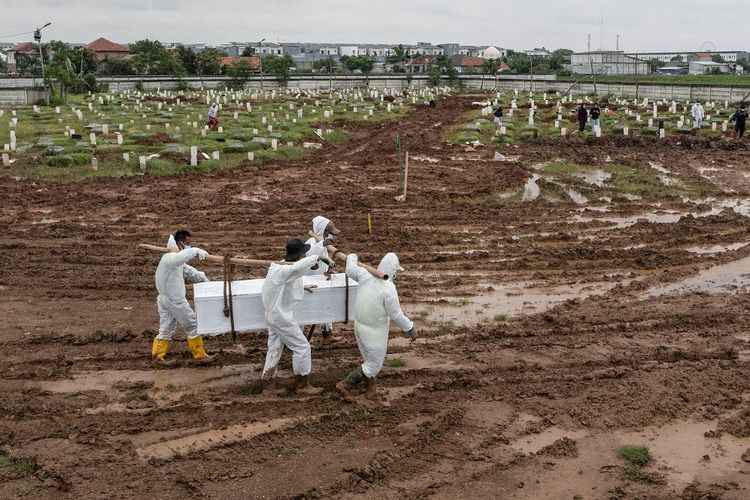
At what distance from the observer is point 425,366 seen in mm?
9188

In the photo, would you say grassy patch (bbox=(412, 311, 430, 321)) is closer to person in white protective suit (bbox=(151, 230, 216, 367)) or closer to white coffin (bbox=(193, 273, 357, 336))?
white coffin (bbox=(193, 273, 357, 336))

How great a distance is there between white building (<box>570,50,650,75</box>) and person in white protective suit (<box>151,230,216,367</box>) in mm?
91486

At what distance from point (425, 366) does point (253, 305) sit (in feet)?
7.05

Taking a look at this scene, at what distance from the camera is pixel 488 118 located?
136 ft

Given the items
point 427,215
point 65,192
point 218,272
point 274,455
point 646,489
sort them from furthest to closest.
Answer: point 65,192 → point 427,215 → point 218,272 → point 274,455 → point 646,489

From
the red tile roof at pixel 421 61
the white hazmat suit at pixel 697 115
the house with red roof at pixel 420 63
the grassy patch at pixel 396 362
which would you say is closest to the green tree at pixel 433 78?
the house with red roof at pixel 420 63

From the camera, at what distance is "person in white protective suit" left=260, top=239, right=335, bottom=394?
8.12 metres

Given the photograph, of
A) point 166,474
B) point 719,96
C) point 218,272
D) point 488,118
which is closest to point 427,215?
point 218,272

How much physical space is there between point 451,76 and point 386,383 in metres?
77.9

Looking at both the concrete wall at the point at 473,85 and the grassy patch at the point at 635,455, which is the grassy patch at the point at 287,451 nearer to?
the grassy patch at the point at 635,455

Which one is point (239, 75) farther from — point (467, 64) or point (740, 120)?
point (467, 64)

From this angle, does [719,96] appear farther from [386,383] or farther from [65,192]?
[386,383]

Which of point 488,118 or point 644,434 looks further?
point 488,118

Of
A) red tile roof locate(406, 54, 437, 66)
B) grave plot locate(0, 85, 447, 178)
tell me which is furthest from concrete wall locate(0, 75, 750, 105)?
red tile roof locate(406, 54, 437, 66)
